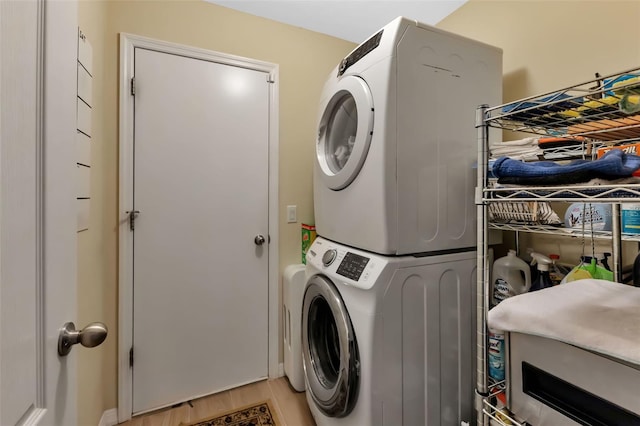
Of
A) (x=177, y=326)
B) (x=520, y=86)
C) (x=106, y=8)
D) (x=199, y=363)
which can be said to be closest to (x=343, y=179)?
(x=520, y=86)

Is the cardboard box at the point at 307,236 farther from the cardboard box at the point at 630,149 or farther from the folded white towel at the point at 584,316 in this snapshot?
the cardboard box at the point at 630,149

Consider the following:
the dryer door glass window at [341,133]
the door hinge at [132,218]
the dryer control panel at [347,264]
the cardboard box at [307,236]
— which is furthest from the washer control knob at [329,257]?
the door hinge at [132,218]

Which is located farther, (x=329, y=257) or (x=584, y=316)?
(x=329, y=257)

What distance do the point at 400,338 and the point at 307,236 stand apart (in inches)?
40.9

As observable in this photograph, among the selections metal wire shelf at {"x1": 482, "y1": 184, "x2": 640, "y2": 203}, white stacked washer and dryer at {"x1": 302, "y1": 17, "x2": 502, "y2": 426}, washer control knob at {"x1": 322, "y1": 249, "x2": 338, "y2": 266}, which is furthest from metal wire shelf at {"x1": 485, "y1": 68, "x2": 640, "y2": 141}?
washer control knob at {"x1": 322, "y1": 249, "x2": 338, "y2": 266}

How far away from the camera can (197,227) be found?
5.70ft

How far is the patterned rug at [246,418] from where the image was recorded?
155 centimetres

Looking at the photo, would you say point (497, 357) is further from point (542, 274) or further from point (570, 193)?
point (570, 193)

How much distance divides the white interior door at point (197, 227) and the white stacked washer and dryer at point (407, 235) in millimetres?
746

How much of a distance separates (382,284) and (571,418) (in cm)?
56

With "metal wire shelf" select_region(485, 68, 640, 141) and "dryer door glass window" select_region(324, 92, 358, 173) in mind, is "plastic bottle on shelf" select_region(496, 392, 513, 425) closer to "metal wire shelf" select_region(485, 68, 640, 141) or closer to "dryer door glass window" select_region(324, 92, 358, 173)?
"metal wire shelf" select_region(485, 68, 640, 141)

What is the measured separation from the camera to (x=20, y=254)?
423 mm

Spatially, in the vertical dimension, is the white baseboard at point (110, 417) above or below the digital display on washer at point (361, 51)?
below

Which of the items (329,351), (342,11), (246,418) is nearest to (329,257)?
(329,351)
